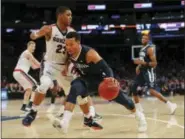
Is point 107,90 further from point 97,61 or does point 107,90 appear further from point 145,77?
point 145,77

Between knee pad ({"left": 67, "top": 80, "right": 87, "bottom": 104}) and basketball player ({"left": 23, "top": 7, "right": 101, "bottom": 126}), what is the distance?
1.25 ft

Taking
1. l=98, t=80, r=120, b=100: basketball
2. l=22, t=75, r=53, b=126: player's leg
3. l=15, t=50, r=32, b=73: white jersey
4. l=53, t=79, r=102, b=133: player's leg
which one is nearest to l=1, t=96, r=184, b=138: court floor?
l=22, t=75, r=53, b=126: player's leg

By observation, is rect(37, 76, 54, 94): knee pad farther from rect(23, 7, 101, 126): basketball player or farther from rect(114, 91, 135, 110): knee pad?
rect(114, 91, 135, 110): knee pad

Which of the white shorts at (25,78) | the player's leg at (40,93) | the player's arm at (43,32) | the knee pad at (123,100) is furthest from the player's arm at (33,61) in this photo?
the player's arm at (43,32)

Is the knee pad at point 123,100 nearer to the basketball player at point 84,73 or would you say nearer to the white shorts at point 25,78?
the basketball player at point 84,73

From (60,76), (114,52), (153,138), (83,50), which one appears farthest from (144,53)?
(114,52)

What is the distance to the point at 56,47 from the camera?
14.1 feet

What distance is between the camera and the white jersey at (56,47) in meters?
4.17

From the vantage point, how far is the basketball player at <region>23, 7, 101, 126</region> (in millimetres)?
3877

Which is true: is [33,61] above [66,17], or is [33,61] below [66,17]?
below

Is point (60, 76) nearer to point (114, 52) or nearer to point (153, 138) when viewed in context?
point (153, 138)

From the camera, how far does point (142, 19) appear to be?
607 centimetres

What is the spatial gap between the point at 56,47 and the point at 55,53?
0.43 feet

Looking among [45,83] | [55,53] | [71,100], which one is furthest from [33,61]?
[71,100]
